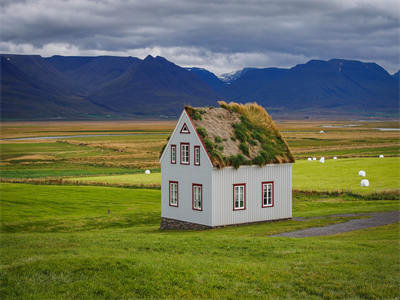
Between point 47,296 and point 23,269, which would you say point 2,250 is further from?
point 47,296

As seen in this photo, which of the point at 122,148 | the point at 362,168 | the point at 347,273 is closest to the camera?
the point at 347,273

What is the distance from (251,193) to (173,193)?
630 cm

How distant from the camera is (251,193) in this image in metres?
40.4

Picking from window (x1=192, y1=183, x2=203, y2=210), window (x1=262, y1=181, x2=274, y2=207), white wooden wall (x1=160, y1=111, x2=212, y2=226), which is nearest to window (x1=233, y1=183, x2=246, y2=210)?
window (x1=262, y1=181, x2=274, y2=207)

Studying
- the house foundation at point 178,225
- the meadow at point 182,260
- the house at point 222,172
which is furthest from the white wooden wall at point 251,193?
the house foundation at point 178,225

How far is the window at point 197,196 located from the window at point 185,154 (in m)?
2.16

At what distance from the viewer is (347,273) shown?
18.5 m

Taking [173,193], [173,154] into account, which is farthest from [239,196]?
[173,154]

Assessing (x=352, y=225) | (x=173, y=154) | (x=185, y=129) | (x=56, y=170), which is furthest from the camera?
(x=56, y=170)

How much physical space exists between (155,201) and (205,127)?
18.1 metres

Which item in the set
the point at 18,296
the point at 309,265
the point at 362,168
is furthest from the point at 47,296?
the point at 362,168

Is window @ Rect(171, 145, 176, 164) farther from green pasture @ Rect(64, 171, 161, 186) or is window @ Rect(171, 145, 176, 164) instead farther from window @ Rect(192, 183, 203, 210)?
green pasture @ Rect(64, 171, 161, 186)

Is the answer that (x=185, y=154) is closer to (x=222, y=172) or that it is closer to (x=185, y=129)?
(x=185, y=129)

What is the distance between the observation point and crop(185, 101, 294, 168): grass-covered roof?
3953 centimetres
